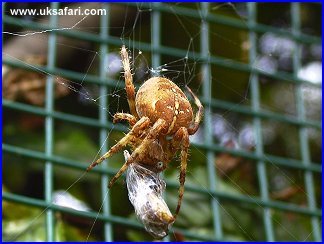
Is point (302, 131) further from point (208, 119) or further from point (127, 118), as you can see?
point (127, 118)

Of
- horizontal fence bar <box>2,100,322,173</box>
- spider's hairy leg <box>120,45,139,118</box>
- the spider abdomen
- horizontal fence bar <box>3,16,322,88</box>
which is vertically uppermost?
horizontal fence bar <box>3,16,322,88</box>

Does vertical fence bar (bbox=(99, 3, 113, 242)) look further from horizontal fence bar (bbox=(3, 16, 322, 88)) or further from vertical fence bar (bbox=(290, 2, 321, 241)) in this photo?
vertical fence bar (bbox=(290, 2, 321, 241))

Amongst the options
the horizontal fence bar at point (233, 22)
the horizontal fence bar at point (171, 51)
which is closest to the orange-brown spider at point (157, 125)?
the horizontal fence bar at point (171, 51)

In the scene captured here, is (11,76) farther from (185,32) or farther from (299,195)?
(299,195)

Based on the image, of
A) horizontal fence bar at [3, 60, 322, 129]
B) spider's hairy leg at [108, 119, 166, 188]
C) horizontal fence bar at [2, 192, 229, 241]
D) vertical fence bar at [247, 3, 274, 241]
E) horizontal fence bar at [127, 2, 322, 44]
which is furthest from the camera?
horizontal fence bar at [127, 2, 322, 44]

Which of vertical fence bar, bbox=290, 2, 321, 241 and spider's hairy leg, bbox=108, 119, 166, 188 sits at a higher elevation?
vertical fence bar, bbox=290, 2, 321, 241

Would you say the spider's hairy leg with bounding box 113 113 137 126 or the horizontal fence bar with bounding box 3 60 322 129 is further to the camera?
the horizontal fence bar with bounding box 3 60 322 129

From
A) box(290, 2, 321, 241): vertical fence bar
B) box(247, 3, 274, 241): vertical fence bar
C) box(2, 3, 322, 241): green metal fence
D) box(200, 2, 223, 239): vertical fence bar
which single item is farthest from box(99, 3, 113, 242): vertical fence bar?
box(290, 2, 321, 241): vertical fence bar

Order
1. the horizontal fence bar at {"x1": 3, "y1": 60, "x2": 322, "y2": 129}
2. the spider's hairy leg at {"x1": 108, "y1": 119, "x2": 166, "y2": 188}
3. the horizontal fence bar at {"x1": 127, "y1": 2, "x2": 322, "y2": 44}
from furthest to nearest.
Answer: the horizontal fence bar at {"x1": 127, "y1": 2, "x2": 322, "y2": 44}
the horizontal fence bar at {"x1": 3, "y1": 60, "x2": 322, "y2": 129}
the spider's hairy leg at {"x1": 108, "y1": 119, "x2": 166, "y2": 188}
